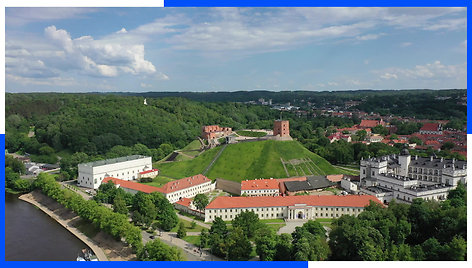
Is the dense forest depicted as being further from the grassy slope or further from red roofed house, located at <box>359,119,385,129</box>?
the grassy slope

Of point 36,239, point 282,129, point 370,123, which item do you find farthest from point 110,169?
point 370,123

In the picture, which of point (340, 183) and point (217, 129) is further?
point (217, 129)

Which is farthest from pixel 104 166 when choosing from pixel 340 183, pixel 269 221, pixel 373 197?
pixel 373 197

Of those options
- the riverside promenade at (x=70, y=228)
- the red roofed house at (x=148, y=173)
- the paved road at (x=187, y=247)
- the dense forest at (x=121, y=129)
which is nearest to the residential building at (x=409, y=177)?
the dense forest at (x=121, y=129)

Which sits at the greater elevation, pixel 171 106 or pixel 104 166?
pixel 171 106

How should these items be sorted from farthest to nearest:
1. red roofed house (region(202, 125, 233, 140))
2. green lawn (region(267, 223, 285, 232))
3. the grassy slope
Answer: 1. red roofed house (region(202, 125, 233, 140))
2. the grassy slope
3. green lawn (region(267, 223, 285, 232))

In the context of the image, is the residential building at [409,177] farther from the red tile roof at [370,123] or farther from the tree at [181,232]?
the red tile roof at [370,123]

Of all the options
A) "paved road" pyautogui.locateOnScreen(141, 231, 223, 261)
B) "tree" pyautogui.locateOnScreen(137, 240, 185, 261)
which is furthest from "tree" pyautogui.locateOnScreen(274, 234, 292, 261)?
"tree" pyautogui.locateOnScreen(137, 240, 185, 261)

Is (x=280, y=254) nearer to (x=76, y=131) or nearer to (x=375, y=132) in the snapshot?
(x=76, y=131)
